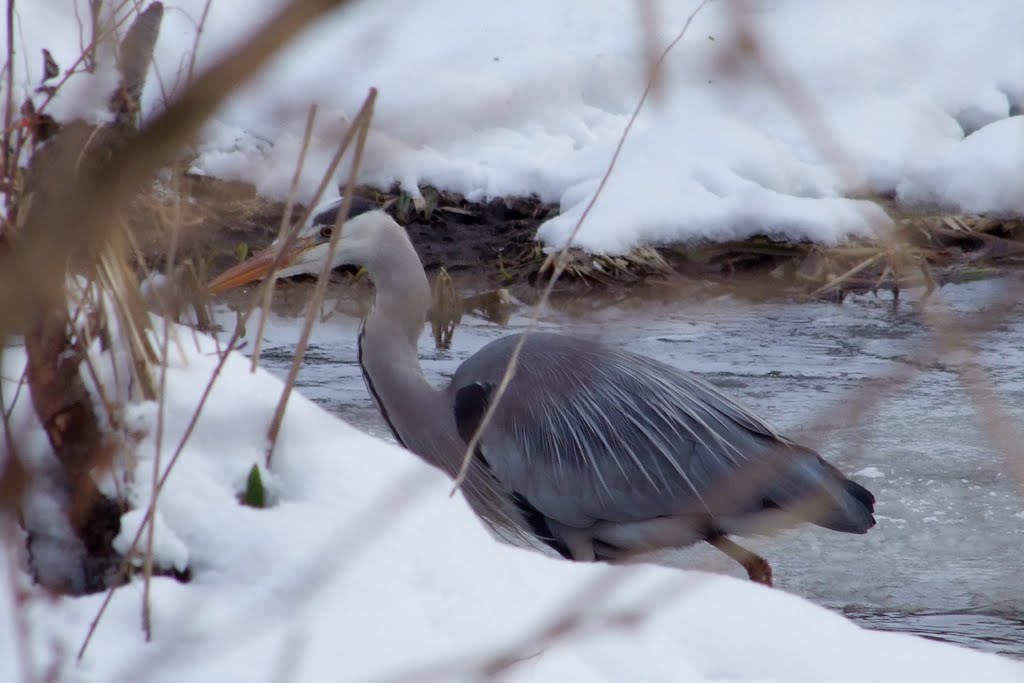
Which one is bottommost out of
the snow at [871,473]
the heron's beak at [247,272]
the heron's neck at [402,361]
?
the snow at [871,473]

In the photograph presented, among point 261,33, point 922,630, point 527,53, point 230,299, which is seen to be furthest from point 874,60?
point 527,53

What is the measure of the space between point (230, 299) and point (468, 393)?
84 cm

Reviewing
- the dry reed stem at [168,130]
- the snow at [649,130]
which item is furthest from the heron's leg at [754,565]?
the dry reed stem at [168,130]

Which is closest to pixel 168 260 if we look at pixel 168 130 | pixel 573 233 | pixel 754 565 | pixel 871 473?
pixel 573 233

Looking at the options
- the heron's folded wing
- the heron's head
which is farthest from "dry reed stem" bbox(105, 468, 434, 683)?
the heron's head

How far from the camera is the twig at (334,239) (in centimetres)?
82

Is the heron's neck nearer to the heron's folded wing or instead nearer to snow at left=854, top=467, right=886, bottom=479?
the heron's folded wing

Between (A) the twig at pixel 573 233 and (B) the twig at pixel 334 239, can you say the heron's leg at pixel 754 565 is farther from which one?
(B) the twig at pixel 334 239

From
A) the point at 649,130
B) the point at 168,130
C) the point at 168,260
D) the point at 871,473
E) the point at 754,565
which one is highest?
the point at 649,130

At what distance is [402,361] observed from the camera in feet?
12.4

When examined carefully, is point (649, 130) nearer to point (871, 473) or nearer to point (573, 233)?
point (871, 473)

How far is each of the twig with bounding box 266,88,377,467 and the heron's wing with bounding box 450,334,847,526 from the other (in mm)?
2077

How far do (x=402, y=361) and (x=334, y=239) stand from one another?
8.69 feet

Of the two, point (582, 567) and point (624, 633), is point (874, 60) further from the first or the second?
point (582, 567)
